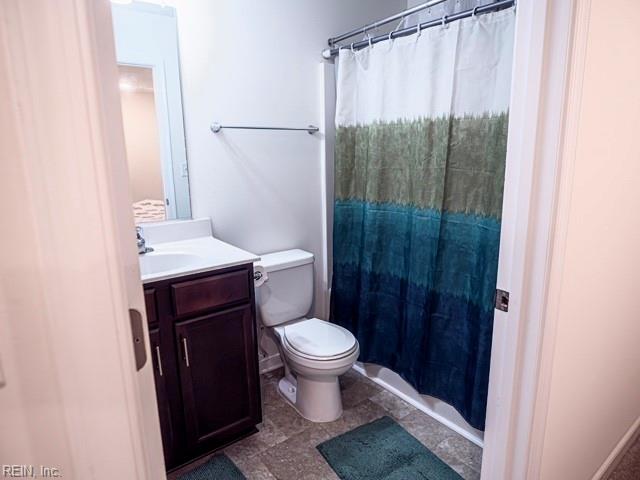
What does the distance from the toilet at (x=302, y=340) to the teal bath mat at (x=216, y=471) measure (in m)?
0.46

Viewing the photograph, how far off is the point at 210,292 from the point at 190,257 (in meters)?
0.27

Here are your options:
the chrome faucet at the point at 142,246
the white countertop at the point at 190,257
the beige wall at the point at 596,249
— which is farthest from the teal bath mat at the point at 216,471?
the beige wall at the point at 596,249

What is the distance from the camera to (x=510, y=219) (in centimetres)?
101

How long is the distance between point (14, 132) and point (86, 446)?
380 millimetres

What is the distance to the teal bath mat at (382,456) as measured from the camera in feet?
5.58

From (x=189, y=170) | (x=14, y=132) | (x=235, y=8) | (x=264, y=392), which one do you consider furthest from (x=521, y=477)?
(x=235, y=8)

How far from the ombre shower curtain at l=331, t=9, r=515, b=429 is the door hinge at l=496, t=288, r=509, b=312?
2.11 feet

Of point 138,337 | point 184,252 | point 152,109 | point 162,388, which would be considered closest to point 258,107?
point 152,109

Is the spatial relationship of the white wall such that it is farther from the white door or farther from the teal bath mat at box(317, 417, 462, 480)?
the white door

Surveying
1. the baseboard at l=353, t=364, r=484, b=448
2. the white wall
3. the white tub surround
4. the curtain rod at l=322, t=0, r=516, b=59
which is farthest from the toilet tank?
the curtain rod at l=322, t=0, r=516, b=59

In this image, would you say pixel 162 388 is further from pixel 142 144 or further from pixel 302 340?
pixel 142 144

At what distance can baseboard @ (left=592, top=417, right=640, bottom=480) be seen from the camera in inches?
64.4

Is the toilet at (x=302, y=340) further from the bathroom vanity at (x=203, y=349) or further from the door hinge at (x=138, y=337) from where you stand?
the door hinge at (x=138, y=337)

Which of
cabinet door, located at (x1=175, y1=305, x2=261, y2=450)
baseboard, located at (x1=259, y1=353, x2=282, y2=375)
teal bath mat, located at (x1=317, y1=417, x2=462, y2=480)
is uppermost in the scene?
cabinet door, located at (x1=175, y1=305, x2=261, y2=450)
